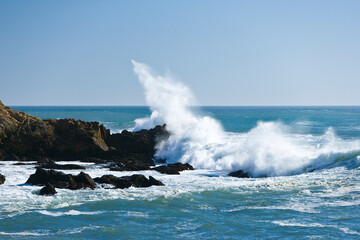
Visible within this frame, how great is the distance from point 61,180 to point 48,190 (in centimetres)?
143

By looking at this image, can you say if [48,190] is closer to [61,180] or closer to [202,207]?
[61,180]

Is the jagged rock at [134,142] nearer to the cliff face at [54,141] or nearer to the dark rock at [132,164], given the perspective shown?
the cliff face at [54,141]

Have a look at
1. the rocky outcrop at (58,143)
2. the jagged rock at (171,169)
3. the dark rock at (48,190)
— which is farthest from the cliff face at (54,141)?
the dark rock at (48,190)

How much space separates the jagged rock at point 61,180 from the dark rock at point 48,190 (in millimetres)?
871

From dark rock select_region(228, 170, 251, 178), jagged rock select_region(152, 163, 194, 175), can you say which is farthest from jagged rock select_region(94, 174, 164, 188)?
dark rock select_region(228, 170, 251, 178)

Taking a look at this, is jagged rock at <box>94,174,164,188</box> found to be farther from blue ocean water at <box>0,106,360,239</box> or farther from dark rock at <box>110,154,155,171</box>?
dark rock at <box>110,154,155,171</box>

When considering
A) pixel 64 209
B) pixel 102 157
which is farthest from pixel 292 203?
pixel 102 157

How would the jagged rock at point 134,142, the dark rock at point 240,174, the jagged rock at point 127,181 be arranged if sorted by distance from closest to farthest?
the jagged rock at point 127,181
the dark rock at point 240,174
the jagged rock at point 134,142

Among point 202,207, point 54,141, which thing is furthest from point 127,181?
point 54,141

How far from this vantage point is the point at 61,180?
17078 millimetres

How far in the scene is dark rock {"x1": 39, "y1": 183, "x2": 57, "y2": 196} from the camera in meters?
15.6

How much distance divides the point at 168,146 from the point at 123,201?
52.2ft

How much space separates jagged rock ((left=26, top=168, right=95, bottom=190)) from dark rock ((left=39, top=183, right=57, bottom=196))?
2.86 feet

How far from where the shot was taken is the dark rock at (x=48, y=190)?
15609 millimetres
